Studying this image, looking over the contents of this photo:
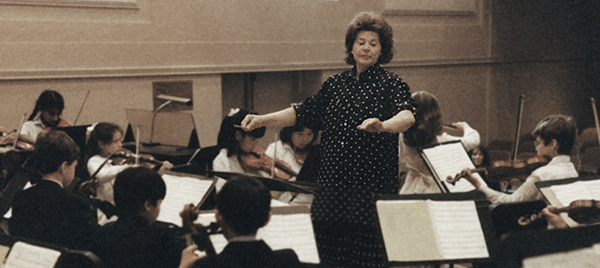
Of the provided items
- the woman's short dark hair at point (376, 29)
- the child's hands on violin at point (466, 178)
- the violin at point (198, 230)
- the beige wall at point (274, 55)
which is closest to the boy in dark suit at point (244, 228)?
the violin at point (198, 230)

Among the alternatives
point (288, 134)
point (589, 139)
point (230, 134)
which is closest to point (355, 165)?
point (230, 134)

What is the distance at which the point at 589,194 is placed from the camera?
3438 millimetres

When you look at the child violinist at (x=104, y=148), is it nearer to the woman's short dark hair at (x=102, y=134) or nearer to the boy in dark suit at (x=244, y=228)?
the woman's short dark hair at (x=102, y=134)

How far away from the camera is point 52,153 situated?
11.3 feet

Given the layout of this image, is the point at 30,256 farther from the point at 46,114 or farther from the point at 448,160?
the point at 46,114

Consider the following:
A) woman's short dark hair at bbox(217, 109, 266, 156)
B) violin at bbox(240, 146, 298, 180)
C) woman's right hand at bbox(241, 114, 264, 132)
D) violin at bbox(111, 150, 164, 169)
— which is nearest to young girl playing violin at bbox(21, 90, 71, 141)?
violin at bbox(111, 150, 164, 169)

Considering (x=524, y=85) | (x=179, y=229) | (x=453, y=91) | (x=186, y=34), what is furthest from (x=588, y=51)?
(x=179, y=229)

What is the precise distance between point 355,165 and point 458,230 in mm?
534

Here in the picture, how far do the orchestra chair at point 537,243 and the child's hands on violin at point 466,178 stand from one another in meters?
1.35

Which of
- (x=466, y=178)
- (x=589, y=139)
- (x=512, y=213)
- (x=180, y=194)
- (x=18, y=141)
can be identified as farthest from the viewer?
(x=589, y=139)

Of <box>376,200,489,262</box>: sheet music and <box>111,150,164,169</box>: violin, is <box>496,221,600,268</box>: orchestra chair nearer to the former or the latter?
<box>376,200,489,262</box>: sheet music

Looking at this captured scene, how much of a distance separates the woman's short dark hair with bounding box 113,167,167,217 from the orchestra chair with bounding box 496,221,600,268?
1.30 meters

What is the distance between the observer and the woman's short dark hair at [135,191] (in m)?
2.99

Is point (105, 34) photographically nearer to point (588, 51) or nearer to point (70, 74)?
point (70, 74)
